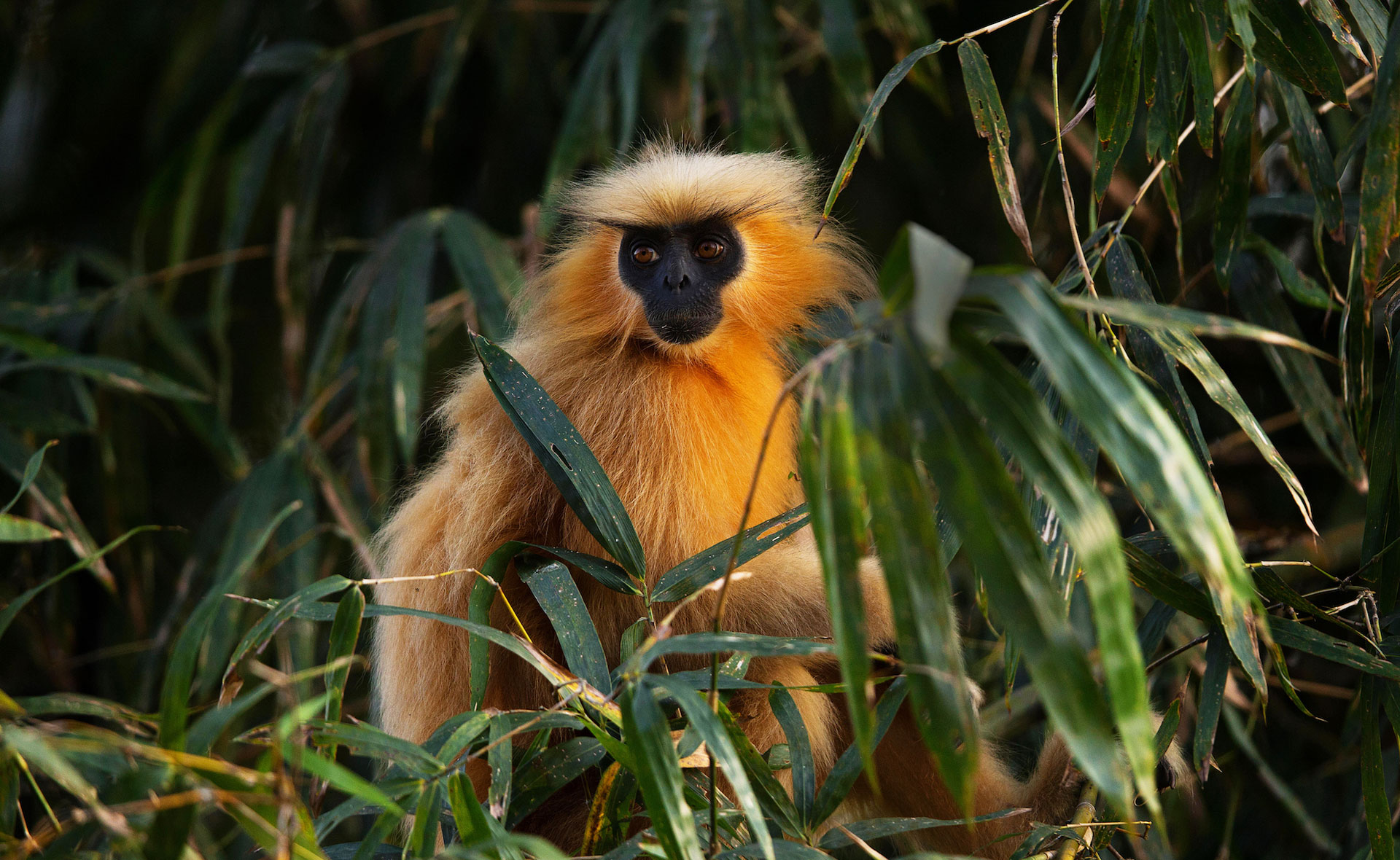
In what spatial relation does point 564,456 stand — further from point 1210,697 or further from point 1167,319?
point 1210,697

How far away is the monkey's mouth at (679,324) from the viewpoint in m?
1.89

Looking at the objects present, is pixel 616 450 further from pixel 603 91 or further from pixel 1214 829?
pixel 1214 829

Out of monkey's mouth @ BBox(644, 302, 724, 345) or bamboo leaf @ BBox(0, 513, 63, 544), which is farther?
monkey's mouth @ BBox(644, 302, 724, 345)

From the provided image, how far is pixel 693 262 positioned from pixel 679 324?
0.15 metres

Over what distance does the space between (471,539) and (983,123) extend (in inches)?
36.9

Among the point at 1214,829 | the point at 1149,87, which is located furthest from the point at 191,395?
the point at 1214,829

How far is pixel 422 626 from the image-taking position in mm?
1739

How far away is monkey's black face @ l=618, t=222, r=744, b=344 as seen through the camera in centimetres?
190

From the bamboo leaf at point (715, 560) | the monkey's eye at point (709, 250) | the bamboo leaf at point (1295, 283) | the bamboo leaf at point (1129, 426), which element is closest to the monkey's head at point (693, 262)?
the monkey's eye at point (709, 250)

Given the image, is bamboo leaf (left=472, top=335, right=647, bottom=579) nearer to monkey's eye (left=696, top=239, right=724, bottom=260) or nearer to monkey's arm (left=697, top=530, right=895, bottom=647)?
monkey's arm (left=697, top=530, right=895, bottom=647)

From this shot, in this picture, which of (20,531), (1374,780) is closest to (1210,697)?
(1374,780)

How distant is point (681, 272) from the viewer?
1.92 meters

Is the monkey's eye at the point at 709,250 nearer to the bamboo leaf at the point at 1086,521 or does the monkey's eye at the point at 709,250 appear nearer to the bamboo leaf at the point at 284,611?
the bamboo leaf at the point at 284,611

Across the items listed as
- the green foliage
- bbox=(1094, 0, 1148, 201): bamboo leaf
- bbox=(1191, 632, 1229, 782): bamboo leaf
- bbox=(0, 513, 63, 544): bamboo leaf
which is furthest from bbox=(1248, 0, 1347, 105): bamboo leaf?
bbox=(0, 513, 63, 544): bamboo leaf
